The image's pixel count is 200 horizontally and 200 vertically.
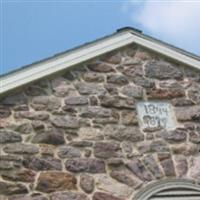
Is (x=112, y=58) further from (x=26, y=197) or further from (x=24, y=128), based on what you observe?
(x=26, y=197)

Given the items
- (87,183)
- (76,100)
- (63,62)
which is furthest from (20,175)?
(63,62)

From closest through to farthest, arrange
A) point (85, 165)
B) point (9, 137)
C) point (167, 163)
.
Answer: point (9, 137)
point (85, 165)
point (167, 163)

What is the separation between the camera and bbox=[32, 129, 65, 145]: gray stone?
312 inches

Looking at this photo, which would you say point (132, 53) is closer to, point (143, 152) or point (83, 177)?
point (143, 152)

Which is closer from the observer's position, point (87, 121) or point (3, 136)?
point (3, 136)

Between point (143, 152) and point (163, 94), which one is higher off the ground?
point (163, 94)

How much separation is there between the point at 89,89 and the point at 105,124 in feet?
2.02

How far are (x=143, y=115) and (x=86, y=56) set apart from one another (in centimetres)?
124

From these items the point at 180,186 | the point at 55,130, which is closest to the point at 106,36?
the point at 55,130

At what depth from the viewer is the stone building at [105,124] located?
7.75m

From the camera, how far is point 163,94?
9.02m

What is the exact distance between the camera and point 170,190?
812cm

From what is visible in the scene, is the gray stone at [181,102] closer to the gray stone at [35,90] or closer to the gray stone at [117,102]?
the gray stone at [117,102]

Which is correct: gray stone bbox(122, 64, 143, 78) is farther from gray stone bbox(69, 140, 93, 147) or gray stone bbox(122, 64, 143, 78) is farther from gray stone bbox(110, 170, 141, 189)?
gray stone bbox(110, 170, 141, 189)
